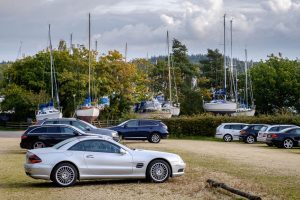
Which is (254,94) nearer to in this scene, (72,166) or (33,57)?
(33,57)

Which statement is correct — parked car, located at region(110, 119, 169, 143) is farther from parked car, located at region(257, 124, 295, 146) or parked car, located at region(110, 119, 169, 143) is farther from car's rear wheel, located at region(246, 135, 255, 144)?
car's rear wheel, located at region(246, 135, 255, 144)

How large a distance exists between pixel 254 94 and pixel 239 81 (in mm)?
7160

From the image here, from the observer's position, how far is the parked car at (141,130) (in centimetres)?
4122

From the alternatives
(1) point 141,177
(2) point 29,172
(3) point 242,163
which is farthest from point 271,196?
(3) point 242,163

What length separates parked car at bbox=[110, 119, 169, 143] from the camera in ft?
135

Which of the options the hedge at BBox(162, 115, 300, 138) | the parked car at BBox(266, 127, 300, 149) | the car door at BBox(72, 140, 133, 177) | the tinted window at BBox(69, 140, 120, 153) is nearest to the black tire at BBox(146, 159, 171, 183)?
the car door at BBox(72, 140, 133, 177)

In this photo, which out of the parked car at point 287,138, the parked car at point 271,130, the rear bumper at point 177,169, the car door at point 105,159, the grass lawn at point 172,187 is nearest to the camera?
the grass lawn at point 172,187

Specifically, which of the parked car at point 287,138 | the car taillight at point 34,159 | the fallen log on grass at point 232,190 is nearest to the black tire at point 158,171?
the fallen log on grass at point 232,190

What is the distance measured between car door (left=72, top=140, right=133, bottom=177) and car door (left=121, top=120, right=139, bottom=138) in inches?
928

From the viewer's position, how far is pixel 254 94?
3740 inches

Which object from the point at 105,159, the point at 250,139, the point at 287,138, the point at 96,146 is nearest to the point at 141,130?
the point at 287,138

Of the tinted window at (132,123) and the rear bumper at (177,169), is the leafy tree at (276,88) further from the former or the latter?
the rear bumper at (177,169)

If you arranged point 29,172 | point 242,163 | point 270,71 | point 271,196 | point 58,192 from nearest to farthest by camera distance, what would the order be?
point 271,196, point 58,192, point 29,172, point 242,163, point 270,71

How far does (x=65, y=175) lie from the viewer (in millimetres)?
16734
